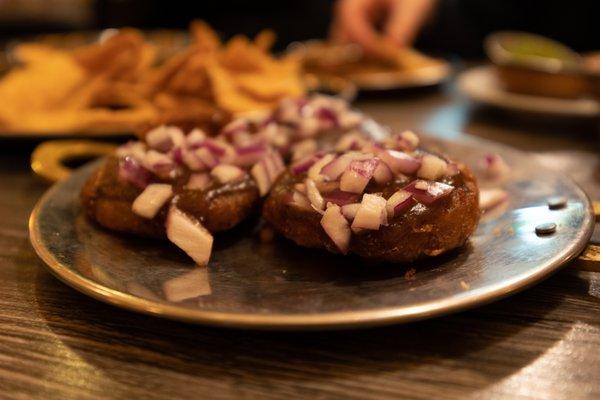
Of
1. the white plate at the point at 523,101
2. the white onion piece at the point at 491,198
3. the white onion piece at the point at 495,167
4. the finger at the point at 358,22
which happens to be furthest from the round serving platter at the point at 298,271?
the finger at the point at 358,22

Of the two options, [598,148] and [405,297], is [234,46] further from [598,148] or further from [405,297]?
[405,297]

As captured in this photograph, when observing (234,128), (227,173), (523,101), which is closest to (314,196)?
(227,173)

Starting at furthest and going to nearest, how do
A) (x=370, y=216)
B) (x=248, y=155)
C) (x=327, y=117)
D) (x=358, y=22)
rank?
(x=358, y=22) → (x=327, y=117) → (x=248, y=155) → (x=370, y=216)

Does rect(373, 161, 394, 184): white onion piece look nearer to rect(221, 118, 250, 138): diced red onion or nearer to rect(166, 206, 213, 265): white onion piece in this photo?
rect(166, 206, 213, 265): white onion piece

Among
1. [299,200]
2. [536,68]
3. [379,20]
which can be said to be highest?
[299,200]

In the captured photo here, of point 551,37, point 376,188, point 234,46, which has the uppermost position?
point 376,188

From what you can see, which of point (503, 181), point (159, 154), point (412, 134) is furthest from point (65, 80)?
point (503, 181)

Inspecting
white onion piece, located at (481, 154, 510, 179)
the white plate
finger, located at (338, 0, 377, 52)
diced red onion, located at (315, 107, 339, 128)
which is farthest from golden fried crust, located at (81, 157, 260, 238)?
finger, located at (338, 0, 377, 52)

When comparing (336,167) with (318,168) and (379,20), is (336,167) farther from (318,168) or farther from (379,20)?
(379,20)
